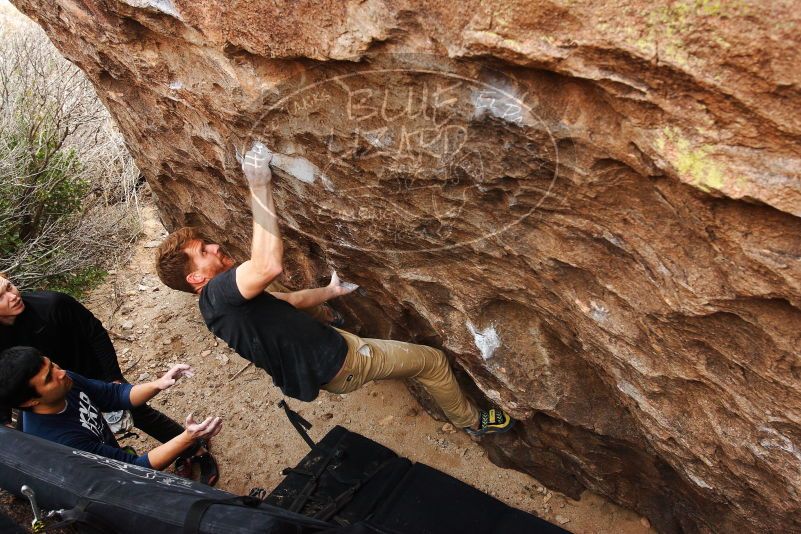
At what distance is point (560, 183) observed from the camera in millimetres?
1768

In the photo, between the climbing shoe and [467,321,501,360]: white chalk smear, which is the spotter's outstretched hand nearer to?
[467,321,501,360]: white chalk smear

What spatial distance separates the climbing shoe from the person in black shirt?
1.41 metres

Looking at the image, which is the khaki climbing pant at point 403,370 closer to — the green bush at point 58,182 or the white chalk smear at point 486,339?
the white chalk smear at point 486,339

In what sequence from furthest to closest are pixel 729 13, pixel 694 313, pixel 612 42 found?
pixel 694 313
pixel 612 42
pixel 729 13

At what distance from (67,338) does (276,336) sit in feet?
4.08

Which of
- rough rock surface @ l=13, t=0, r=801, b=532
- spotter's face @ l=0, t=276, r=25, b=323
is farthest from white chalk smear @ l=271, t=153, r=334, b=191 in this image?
spotter's face @ l=0, t=276, r=25, b=323

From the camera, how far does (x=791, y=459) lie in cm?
186

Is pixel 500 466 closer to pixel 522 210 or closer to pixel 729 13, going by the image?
pixel 522 210

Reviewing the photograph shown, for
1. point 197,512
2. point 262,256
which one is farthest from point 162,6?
point 197,512

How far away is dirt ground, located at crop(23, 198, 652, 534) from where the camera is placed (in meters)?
3.05

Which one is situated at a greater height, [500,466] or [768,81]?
[768,81]

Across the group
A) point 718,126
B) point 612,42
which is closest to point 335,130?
point 612,42

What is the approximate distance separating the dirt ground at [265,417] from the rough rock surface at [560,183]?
0.22m

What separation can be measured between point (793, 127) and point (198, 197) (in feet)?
9.18
